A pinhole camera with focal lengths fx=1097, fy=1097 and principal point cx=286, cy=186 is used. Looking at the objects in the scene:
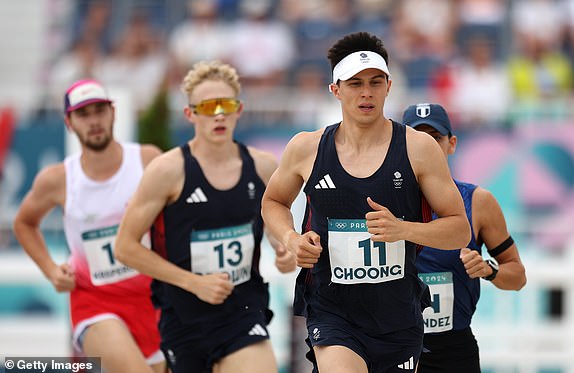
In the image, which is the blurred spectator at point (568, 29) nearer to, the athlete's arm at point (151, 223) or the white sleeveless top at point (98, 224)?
the white sleeveless top at point (98, 224)

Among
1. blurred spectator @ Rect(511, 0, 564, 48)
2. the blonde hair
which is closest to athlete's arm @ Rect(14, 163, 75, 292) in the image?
the blonde hair

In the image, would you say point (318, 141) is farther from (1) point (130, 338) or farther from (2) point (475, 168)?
(2) point (475, 168)

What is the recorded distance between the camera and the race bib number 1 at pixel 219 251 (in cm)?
668

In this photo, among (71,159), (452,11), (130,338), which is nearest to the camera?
(130,338)

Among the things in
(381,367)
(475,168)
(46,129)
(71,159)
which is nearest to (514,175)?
(475,168)

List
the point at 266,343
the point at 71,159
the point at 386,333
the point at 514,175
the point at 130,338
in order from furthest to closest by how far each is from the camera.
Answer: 1. the point at 514,175
2. the point at 71,159
3. the point at 130,338
4. the point at 266,343
5. the point at 386,333

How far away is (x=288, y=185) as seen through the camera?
573cm

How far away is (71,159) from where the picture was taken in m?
7.65

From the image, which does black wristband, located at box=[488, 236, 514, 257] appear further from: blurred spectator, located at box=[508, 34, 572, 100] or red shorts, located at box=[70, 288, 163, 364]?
blurred spectator, located at box=[508, 34, 572, 100]

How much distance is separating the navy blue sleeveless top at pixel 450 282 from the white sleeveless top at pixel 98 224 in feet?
7.32

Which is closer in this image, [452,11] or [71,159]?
[71,159]

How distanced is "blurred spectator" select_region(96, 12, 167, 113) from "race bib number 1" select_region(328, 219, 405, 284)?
38.4ft

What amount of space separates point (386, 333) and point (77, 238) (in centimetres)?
272

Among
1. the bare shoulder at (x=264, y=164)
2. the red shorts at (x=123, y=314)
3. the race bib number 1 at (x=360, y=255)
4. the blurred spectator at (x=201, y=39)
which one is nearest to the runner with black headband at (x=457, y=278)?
the race bib number 1 at (x=360, y=255)
